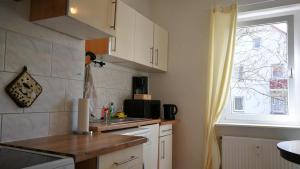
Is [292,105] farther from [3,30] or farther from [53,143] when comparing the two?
[3,30]

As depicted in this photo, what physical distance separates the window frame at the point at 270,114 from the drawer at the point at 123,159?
171 centimetres

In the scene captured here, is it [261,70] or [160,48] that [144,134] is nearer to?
[160,48]

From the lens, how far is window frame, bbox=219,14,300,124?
8.52 ft

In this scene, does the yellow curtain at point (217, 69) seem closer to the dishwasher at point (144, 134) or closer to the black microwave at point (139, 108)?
the black microwave at point (139, 108)

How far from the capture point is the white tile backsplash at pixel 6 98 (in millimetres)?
1283

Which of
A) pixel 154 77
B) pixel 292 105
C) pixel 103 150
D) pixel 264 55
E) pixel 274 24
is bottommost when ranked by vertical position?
pixel 103 150

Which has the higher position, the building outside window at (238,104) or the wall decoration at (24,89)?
the wall decoration at (24,89)

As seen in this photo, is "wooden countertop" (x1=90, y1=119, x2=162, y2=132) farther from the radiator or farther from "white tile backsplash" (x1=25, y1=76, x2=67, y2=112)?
the radiator

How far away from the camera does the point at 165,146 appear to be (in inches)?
109

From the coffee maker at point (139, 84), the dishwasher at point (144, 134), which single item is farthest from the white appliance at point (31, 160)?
the coffee maker at point (139, 84)

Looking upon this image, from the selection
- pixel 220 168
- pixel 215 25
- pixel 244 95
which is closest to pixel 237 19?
pixel 215 25

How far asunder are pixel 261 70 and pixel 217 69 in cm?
51

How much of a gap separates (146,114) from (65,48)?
136 cm

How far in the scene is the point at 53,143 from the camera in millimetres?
1270
